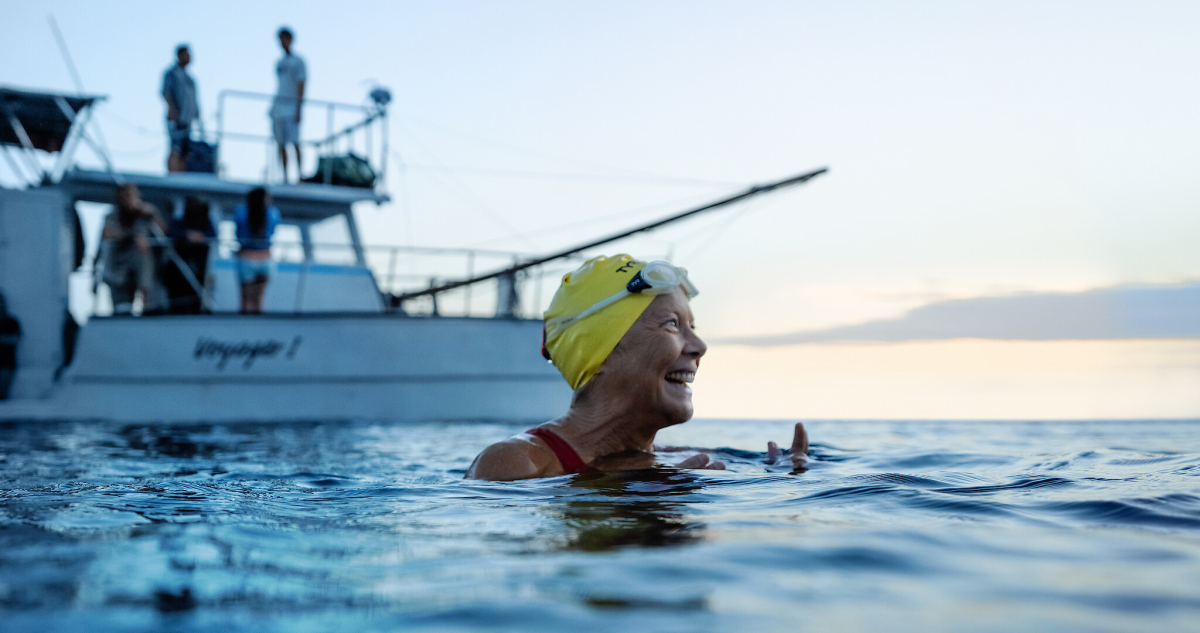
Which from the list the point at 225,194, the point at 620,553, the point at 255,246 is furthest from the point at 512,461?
the point at 225,194

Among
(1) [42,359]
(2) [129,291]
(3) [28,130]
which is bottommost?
(1) [42,359]

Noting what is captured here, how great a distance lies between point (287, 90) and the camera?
1162cm

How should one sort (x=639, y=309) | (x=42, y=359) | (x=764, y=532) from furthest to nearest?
(x=42, y=359)
(x=639, y=309)
(x=764, y=532)

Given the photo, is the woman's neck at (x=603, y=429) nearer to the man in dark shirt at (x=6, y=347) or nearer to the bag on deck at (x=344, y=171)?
the man in dark shirt at (x=6, y=347)

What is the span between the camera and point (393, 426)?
9.37 m

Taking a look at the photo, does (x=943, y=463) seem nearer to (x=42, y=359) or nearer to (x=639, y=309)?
(x=639, y=309)

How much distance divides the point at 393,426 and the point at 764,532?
25.5ft

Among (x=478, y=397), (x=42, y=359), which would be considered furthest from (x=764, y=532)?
(x=42, y=359)

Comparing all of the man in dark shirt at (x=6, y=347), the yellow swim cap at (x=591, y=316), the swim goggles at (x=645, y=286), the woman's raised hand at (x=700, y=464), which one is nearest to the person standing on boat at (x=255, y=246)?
the man in dark shirt at (x=6, y=347)

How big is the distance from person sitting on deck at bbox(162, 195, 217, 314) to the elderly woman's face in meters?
8.30

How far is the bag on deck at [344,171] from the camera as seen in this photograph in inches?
471

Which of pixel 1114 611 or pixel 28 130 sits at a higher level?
pixel 28 130

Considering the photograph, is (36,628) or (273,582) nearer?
(36,628)

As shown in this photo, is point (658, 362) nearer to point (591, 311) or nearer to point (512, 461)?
point (591, 311)
